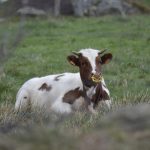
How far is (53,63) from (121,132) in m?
15.1

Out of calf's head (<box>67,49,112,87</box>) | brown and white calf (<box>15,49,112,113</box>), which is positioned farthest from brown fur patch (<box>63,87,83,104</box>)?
calf's head (<box>67,49,112,87</box>)

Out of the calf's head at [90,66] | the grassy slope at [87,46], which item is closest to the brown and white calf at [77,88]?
the calf's head at [90,66]

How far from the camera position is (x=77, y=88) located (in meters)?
Answer: 11.4

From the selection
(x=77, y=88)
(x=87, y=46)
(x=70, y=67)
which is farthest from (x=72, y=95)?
(x=87, y=46)

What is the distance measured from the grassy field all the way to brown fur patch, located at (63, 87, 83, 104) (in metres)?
0.60

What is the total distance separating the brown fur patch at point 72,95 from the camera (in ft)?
36.6

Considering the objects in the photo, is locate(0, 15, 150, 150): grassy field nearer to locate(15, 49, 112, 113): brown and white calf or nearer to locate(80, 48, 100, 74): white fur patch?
locate(15, 49, 112, 113): brown and white calf

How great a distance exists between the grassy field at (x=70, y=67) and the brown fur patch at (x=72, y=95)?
0.60m

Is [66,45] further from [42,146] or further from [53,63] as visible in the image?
[42,146]

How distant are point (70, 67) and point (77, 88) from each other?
19.5 ft

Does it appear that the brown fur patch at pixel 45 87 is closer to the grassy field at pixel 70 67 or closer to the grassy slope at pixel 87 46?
the grassy field at pixel 70 67

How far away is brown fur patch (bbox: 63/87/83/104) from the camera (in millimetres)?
11148

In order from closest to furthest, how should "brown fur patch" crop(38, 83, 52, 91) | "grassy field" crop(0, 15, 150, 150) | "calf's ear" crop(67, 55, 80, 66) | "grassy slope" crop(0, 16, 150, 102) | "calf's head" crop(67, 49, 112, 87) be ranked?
"grassy field" crop(0, 15, 150, 150), "calf's head" crop(67, 49, 112, 87), "calf's ear" crop(67, 55, 80, 66), "brown fur patch" crop(38, 83, 52, 91), "grassy slope" crop(0, 16, 150, 102)

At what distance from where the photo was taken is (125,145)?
330 centimetres
